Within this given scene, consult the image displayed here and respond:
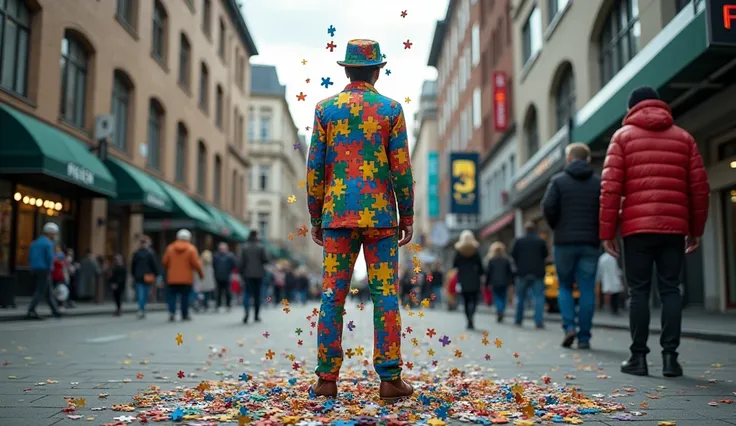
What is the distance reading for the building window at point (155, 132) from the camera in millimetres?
25094

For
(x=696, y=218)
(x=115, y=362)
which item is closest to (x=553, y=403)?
(x=696, y=218)

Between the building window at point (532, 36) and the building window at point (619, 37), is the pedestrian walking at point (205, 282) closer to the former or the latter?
the building window at point (619, 37)

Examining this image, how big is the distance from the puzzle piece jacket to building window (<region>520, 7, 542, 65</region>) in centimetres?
2114

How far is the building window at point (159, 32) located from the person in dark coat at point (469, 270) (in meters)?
15.5

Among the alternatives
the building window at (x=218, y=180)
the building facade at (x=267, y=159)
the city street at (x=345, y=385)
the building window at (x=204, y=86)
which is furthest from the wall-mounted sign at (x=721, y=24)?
the building facade at (x=267, y=159)

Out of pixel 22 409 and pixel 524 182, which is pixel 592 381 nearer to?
pixel 22 409

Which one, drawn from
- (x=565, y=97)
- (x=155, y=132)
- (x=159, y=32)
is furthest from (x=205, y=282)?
(x=565, y=97)

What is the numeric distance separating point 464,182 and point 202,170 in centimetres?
1337

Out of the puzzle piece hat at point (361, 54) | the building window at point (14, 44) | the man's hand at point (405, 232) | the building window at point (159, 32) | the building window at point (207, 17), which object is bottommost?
the man's hand at point (405, 232)

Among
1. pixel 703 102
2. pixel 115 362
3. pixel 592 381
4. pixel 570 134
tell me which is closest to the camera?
pixel 592 381

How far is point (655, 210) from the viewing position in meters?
5.27

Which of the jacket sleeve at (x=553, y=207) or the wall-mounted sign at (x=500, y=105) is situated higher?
the wall-mounted sign at (x=500, y=105)

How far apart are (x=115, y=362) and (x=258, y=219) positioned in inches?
2239

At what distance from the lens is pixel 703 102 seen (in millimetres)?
13039
